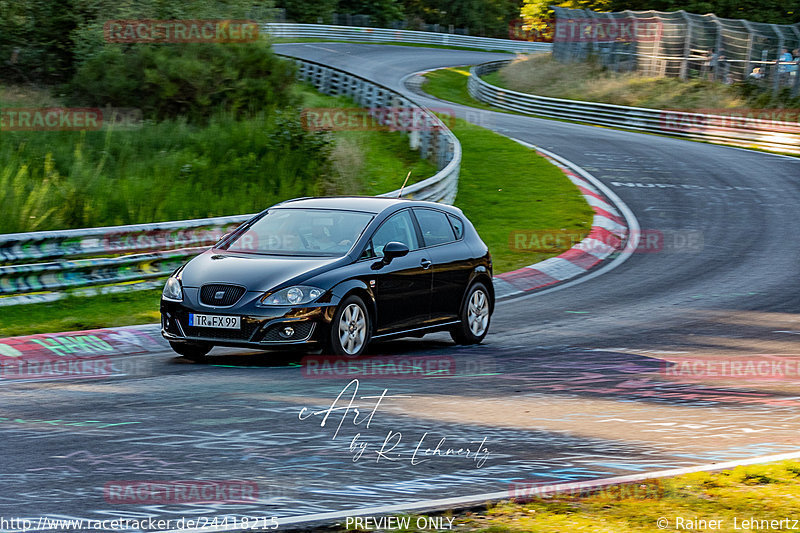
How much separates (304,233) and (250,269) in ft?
3.17

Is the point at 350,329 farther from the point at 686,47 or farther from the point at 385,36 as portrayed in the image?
the point at 385,36

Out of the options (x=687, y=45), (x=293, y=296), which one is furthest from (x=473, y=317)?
(x=687, y=45)

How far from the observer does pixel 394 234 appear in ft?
35.4

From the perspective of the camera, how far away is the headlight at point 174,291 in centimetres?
967

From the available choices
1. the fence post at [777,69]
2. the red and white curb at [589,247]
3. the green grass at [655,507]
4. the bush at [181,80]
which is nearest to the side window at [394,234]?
the red and white curb at [589,247]

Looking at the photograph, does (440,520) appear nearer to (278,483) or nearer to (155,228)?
(278,483)

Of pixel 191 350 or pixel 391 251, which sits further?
pixel 391 251

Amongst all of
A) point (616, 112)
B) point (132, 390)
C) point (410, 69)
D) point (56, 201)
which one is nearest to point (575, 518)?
point (132, 390)

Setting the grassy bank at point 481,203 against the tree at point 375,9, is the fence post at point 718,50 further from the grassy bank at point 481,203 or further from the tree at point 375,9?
the tree at point 375,9

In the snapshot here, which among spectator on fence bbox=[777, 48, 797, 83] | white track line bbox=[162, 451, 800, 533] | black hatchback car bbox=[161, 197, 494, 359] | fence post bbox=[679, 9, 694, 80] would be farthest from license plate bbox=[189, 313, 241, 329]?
fence post bbox=[679, 9, 694, 80]

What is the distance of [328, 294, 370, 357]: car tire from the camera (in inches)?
374

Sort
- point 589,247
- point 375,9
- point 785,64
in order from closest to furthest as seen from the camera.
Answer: point 589,247, point 785,64, point 375,9

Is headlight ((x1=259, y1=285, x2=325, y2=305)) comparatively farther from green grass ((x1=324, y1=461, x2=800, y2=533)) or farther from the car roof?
green grass ((x1=324, y1=461, x2=800, y2=533))

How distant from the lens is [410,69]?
57.5 meters
